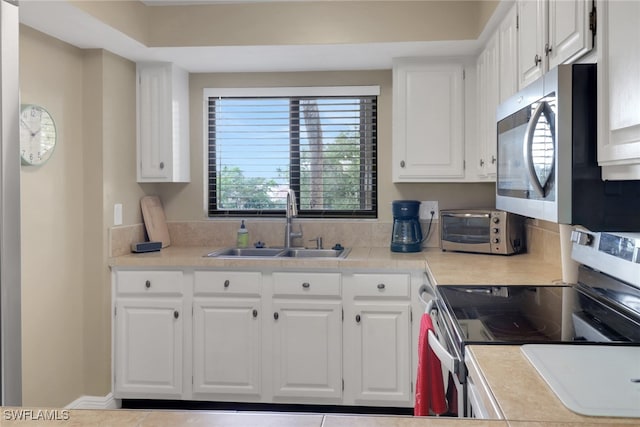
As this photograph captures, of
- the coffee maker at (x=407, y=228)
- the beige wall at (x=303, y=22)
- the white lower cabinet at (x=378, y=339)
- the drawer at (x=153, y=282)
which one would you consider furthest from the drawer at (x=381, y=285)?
the beige wall at (x=303, y=22)

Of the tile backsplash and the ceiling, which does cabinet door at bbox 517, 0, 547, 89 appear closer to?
the ceiling

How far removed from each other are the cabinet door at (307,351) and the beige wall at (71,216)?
3.30 ft

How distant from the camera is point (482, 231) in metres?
2.96

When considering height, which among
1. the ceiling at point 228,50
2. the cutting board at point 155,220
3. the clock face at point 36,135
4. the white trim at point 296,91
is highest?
the ceiling at point 228,50

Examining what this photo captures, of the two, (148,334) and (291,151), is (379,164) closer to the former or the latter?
(291,151)

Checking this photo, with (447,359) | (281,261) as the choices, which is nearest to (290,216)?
(281,261)

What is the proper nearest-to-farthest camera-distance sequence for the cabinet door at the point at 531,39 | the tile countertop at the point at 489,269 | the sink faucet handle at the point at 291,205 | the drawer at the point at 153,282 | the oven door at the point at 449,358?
1. the oven door at the point at 449,358
2. the cabinet door at the point at 531,39
3. the tile countertop at the point at 489,269
4. the drawer at the point at 153,282
5. the sink faucet handle at the point at 291,205

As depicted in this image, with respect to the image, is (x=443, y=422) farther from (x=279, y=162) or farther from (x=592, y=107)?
(x=279, y=162)

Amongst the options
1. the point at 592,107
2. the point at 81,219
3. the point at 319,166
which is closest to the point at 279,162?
the point at 319,166

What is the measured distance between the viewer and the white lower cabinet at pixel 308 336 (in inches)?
111

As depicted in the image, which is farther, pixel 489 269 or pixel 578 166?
pixel 489 269

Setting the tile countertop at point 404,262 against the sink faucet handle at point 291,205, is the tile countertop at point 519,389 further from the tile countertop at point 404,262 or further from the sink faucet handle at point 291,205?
the sink faucet handle at point 291,205

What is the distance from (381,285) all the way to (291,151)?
124 cm

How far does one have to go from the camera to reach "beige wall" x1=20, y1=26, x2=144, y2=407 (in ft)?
8.36
